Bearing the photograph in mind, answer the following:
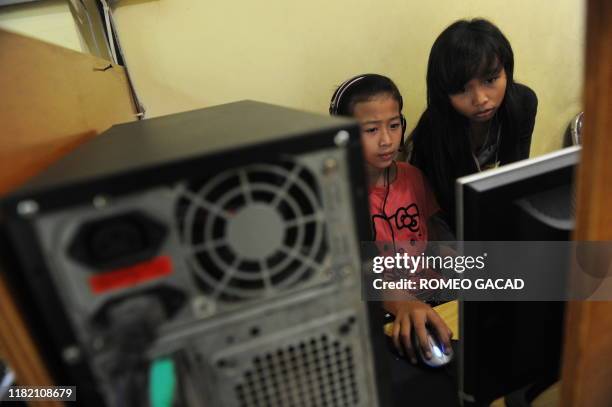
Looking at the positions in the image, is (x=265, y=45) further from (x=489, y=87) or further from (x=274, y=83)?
(x=489, y=87)

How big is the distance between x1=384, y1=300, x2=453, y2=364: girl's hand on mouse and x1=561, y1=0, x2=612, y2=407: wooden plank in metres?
0.22

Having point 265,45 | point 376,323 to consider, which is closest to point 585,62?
A: point 376,323

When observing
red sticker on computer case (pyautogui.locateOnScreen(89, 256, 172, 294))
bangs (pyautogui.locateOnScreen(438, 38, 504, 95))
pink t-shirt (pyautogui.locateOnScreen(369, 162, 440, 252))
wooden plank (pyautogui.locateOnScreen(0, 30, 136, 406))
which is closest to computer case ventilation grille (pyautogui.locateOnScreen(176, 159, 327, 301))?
red sticker on computer case (pyautogui.locateOnScreen(89, 256, 172, 294))

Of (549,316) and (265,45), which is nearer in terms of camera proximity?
(549,316)

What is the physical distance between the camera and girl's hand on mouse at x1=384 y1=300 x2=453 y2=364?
2.06 feet

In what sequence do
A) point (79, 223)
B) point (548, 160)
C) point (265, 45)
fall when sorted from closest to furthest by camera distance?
1. point (79, 223)
2. point (548, 160)
3. point (265, 45)

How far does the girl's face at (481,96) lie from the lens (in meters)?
1.06

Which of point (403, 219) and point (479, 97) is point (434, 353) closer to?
point (403, 219)

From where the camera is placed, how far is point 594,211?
1.08ft

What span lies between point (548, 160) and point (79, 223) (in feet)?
1.42

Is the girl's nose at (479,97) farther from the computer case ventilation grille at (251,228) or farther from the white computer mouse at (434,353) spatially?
the computer case ventilation grille at (251,228)

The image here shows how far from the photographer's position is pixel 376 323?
36 cm

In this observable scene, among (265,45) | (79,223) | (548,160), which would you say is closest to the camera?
(79,223)

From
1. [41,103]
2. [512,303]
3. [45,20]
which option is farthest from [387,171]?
[45,20]
